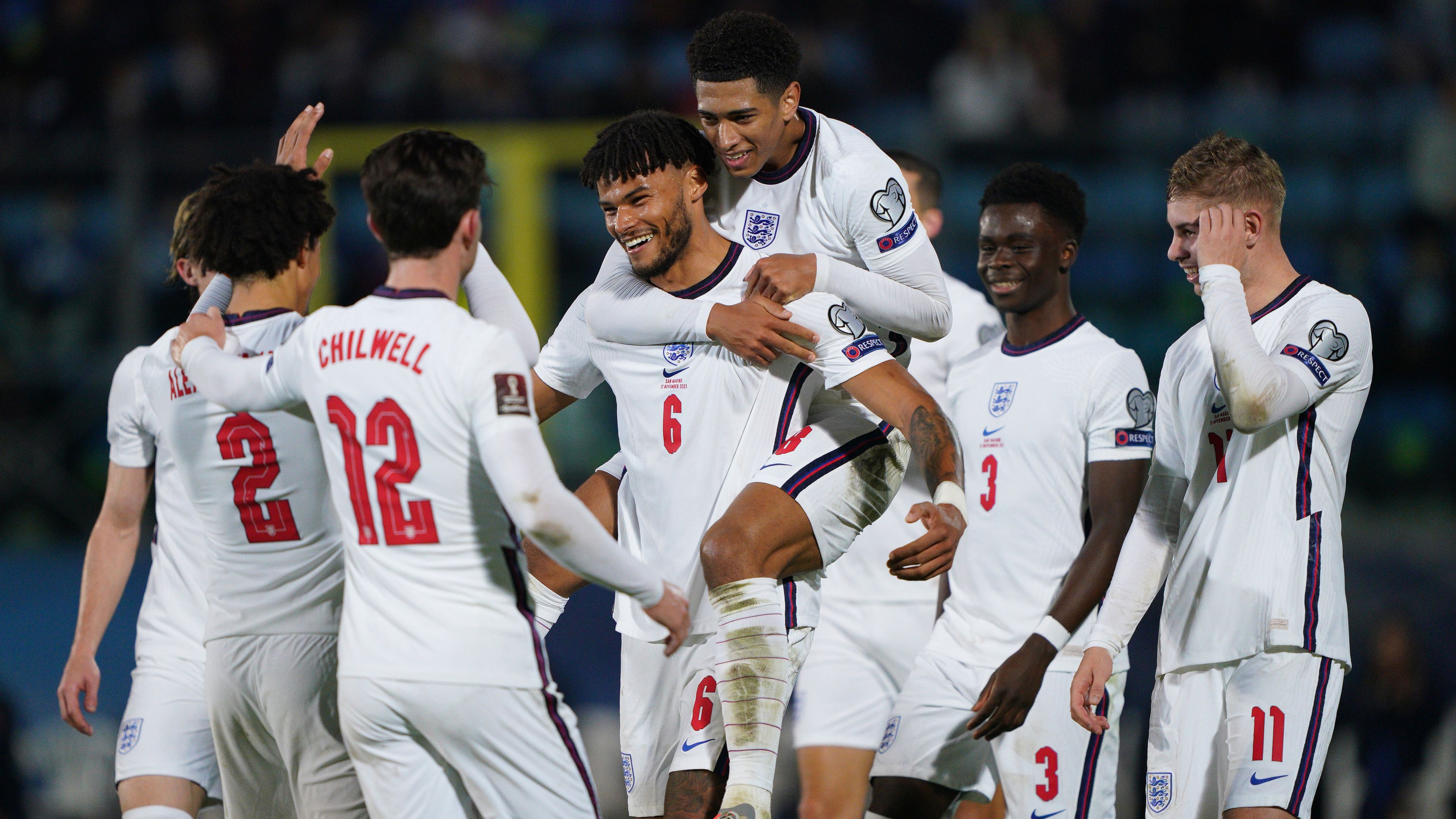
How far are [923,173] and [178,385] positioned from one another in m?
3.74

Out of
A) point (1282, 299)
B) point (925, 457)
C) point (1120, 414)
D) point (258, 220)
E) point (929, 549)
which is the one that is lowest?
point (929, 549)

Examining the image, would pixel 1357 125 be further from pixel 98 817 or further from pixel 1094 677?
pixel 98 817

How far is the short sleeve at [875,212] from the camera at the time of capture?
4.73m

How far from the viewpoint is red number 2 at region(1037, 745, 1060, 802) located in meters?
5.38

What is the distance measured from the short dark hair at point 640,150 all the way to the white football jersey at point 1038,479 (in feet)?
5.42

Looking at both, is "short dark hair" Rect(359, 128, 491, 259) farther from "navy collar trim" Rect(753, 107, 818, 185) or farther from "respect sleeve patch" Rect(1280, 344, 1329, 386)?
"respect sleeve patch" Rect(1280, 344, 1329, 386)

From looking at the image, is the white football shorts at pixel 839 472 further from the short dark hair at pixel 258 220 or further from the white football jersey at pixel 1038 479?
the short dark hair at pixel 258 220

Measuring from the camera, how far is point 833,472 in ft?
15.0

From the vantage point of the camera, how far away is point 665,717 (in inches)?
191

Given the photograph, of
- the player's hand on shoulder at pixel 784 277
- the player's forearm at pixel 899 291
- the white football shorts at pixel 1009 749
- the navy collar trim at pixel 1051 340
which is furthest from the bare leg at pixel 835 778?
the player's hand on shoulder at pixel 784 277

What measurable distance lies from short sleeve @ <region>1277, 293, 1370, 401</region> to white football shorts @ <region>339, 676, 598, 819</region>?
231 centimetres

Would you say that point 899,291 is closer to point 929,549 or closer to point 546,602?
point 929,549

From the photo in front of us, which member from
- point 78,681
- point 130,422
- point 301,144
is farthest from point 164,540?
point 301,144

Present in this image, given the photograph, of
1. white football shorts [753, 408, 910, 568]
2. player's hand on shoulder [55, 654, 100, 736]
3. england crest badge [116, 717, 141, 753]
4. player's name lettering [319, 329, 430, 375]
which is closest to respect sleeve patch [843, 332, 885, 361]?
white football shorts [753, 408, 910, 568]
